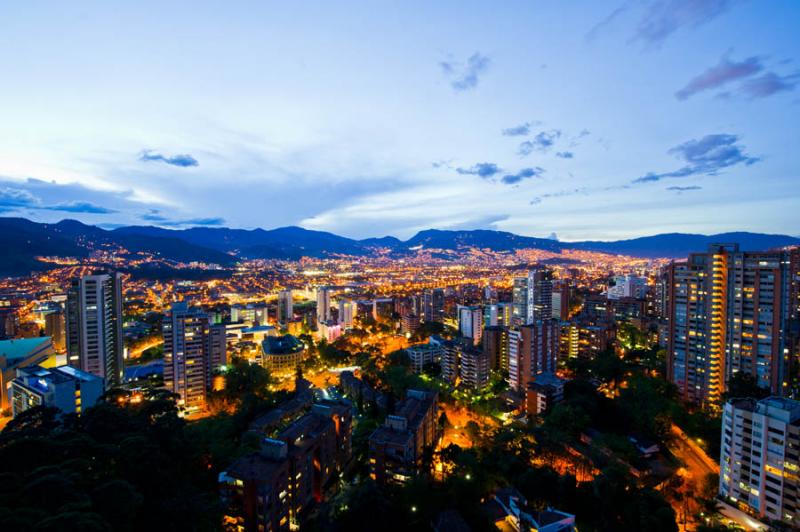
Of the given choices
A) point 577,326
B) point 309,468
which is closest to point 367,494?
point 309,468

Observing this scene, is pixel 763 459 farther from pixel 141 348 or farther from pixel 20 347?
pixel 141 348

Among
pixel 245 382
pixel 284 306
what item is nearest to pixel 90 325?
pixel 245 382

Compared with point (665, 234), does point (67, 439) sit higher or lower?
lower

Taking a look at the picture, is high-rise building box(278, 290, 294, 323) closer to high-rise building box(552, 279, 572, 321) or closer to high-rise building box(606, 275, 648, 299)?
high-rise building box(552, 279, 572, 321)

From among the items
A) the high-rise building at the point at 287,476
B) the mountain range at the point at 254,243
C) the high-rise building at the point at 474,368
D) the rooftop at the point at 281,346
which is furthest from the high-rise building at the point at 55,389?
the mountain range at the point at 254,243

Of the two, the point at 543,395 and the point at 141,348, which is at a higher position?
the point at 543,395

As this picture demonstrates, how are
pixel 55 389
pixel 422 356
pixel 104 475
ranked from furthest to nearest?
pixel 422 356 → pixel 55 389 → pixel 104 475

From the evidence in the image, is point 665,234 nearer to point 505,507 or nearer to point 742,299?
point 742,299

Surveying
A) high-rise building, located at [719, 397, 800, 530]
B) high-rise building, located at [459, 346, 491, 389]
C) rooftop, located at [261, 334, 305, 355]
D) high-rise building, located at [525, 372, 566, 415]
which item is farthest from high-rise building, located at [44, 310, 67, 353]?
high-rise building, located at [719, 397, 800, 530]
